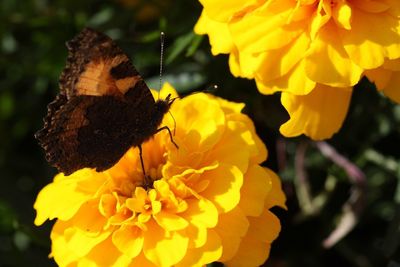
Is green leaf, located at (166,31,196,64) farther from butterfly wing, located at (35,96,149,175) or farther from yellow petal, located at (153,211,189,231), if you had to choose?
yellow petal, located at (153,211,189,231)

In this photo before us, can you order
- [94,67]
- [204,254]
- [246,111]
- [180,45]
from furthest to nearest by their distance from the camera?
[246,111] → [180,45] → [94,67] → [204,254]

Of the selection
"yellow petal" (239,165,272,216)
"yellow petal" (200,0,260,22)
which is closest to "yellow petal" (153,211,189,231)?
"yellow petal" (239,165,272,216)

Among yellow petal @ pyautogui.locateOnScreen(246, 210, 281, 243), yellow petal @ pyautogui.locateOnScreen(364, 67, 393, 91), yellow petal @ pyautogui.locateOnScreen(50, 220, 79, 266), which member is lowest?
yellow petal @ pyautogui.locateOnScreen(50, 220, 79, 266)

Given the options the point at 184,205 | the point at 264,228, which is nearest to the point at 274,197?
the point at 264,228

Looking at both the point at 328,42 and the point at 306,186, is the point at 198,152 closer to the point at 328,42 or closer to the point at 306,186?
the point at 328,42

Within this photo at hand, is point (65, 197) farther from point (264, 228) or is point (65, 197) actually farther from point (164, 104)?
point (264, 228)

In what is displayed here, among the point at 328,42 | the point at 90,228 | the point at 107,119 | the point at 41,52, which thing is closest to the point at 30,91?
the point at 41,52

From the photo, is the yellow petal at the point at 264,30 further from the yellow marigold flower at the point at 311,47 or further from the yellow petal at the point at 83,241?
the yellow petal at the point at 83,241
